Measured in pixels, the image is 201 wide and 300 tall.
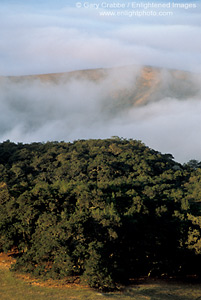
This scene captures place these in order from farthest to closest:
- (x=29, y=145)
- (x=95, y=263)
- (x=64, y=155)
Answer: (x=29, y=145)
(x=64, y=155)
(x=95, y=263)

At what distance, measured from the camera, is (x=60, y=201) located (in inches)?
1368

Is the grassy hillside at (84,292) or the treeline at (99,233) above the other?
the treeline at (99,233)

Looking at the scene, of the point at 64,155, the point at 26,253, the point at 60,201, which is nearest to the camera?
the point at 26,253

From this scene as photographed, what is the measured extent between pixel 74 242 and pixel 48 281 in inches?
129

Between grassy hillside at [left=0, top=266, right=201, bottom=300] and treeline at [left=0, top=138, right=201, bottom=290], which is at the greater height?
treeline at [left=0, top=138, right=201, bottom=290]

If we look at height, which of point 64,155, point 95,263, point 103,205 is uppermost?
point 64,155

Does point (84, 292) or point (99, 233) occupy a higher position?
point (99, 233)

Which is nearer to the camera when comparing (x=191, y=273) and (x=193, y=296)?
(x=193, y=296)

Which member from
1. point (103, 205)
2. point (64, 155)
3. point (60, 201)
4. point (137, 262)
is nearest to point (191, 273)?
point (137, 262)

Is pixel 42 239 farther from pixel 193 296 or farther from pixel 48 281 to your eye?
pixel 193 296

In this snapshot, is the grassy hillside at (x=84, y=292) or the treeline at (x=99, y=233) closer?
the grassy hillside at (x=84, y=292)

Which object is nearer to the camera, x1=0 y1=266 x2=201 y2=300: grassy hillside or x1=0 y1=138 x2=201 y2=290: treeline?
x1=0 y1=266 x2=201 y2=300: grassy hillside

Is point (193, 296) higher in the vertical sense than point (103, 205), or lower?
lower

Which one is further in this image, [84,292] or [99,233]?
[99,233]
